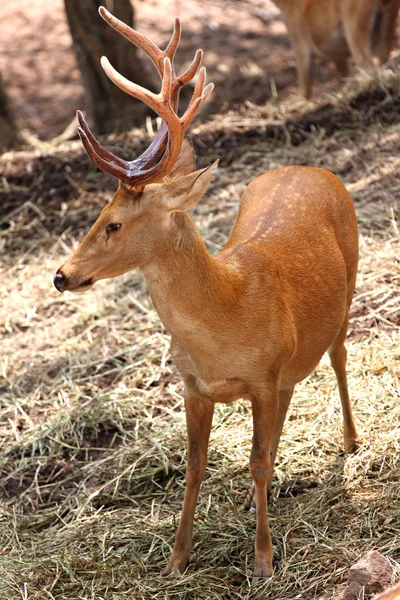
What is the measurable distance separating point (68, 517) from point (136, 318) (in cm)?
210

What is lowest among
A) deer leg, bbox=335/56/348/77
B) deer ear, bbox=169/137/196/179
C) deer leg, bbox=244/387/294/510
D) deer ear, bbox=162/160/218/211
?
deer leg, bbox=335/56/348/77

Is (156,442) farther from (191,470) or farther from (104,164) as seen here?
(104,164)

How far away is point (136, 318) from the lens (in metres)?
6.89

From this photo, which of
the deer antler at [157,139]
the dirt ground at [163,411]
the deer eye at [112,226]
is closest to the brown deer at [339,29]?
the dirt ground at [163,411]

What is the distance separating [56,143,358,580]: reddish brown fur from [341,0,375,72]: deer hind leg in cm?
577

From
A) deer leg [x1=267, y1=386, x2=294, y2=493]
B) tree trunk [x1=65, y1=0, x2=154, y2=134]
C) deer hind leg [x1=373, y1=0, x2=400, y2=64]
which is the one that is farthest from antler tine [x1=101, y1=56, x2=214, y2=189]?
A: deer hind leg [x1=373, y1=0, x2=400, y2=64]

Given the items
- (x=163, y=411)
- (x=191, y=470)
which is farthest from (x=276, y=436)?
(x=163, y=411)

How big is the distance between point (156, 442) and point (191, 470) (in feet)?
3.47

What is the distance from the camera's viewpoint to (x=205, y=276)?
4.11 m

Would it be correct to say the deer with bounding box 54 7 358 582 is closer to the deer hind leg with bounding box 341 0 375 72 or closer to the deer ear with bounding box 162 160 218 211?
the deer ear with bounding box 162 160 218 211

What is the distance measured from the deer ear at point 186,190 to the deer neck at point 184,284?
0.09m

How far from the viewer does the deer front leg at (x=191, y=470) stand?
14.5 ft

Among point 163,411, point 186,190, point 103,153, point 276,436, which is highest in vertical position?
point 103,153

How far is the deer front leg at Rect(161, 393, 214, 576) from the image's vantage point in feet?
14.5
